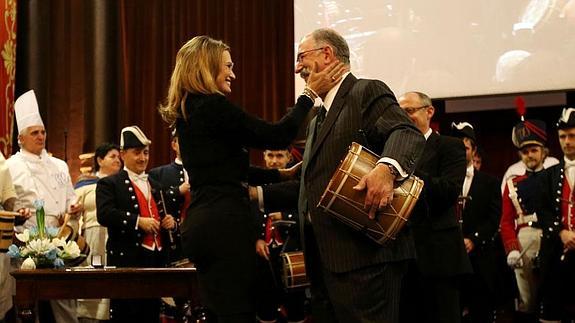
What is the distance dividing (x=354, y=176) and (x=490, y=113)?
522 cm

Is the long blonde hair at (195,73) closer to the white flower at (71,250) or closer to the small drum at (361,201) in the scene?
the small drum at (361,201)

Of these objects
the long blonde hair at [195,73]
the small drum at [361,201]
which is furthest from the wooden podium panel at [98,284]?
the small drum at [361,201]

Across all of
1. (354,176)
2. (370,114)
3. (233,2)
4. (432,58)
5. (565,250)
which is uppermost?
(233,2)

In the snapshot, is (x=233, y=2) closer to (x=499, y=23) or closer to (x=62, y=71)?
(x=62, y=71)

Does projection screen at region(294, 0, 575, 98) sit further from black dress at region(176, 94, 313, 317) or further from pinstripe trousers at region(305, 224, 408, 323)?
pinstripe trousers at region(305, 224, 408, 323)

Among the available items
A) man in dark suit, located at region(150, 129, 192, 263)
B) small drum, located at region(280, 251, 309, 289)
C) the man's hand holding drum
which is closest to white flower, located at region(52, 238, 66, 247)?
man in dark suit, located at region(150, 129, 192, 263)

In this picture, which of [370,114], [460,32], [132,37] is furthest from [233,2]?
[370,114]

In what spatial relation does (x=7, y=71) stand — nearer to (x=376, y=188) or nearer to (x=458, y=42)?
(x=458, y=42)

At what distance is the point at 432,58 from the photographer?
22.3ft

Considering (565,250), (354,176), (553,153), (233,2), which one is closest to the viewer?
(354,176)

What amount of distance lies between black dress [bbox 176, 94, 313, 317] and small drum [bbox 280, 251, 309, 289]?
14.4 inches

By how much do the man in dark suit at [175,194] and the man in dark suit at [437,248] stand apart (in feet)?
7.46

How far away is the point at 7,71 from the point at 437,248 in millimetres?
5133

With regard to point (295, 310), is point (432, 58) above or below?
above
